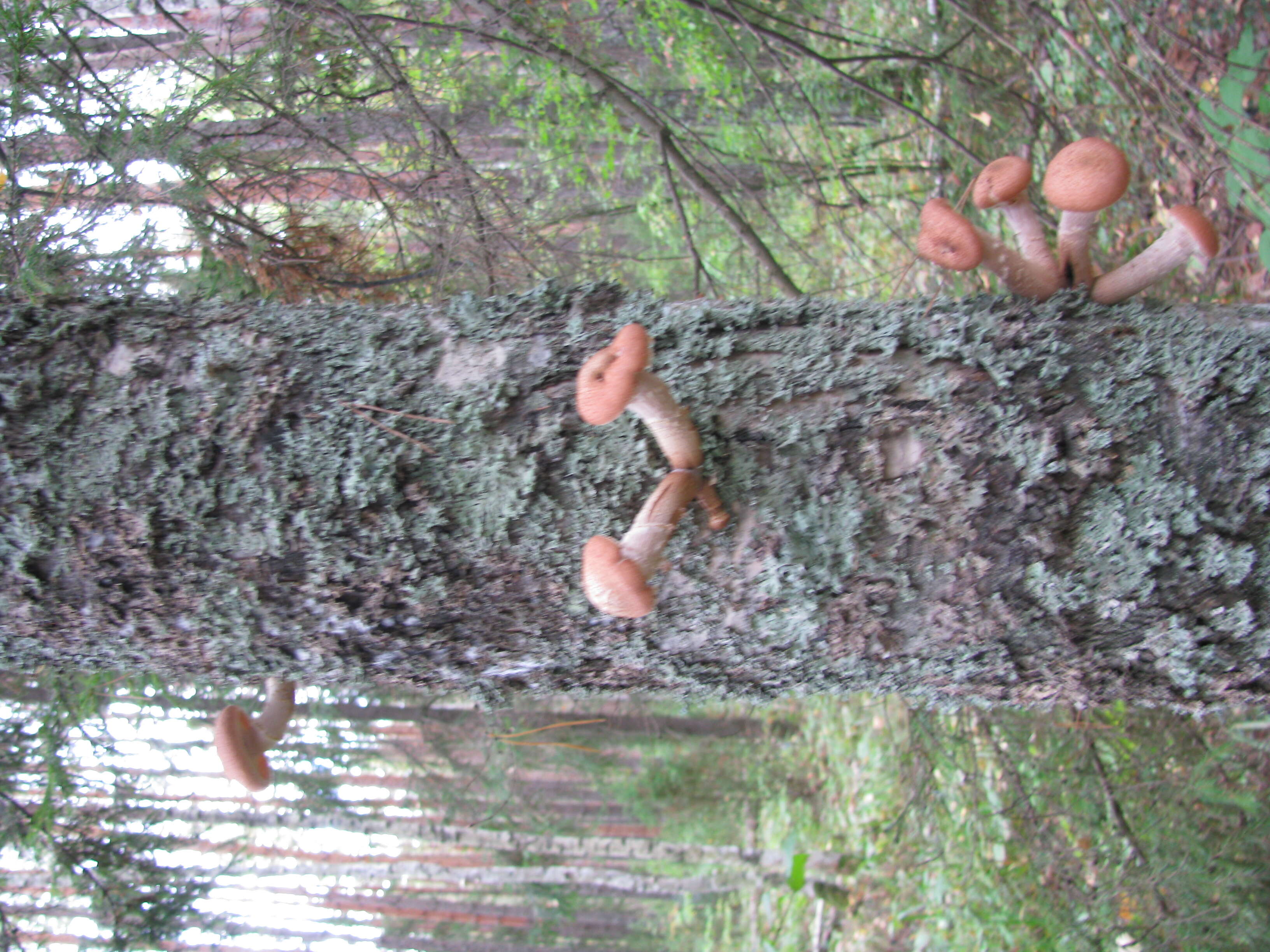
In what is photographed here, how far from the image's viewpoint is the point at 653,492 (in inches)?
47.5

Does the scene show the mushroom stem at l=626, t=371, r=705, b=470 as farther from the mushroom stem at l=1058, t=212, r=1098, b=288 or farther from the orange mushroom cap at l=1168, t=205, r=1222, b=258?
the orange mushroom cap at l=1168, t=205, r=1222, b=258

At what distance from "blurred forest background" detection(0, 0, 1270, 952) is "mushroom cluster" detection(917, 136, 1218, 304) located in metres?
0.60

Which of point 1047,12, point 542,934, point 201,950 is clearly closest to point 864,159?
point 1047,12

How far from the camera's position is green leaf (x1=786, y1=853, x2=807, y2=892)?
182 inches

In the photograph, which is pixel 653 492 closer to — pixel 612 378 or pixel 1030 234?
pixel 612 378

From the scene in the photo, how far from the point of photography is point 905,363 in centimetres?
124

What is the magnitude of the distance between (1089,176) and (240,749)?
190cm

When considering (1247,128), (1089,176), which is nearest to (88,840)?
(1089,176)

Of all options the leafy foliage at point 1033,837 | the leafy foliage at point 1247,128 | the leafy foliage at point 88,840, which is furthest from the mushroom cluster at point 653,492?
the leafy foliage at point 88,840

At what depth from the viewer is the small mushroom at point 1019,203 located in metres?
1.32

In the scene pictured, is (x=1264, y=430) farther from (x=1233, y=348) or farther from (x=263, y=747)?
(x=263, y=747)

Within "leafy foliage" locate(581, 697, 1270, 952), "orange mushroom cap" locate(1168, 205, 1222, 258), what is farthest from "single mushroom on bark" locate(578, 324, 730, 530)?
"leafy foliage" locate(581, 697, 1270, 952)

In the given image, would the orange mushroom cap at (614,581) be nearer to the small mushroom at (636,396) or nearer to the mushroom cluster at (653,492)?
the mushroom cluster at (653,492)

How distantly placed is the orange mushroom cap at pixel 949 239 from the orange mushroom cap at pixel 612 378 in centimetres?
57
